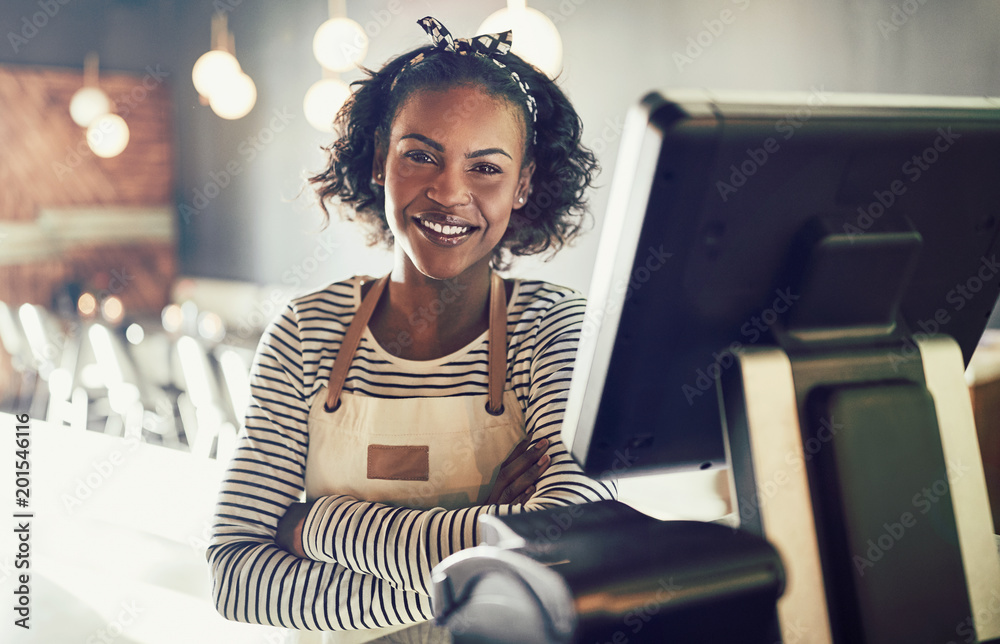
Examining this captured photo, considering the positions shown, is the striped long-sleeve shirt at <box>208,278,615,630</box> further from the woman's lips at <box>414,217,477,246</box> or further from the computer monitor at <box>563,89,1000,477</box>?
the computer monitor at <box>563,89,1000,477</box>

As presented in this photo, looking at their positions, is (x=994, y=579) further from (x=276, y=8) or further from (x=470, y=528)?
(x=276, y=8)

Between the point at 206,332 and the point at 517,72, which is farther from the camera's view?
the point at 206,332

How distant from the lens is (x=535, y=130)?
1348 mm


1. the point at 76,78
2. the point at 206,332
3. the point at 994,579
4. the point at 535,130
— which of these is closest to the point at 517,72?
the point at 535,130

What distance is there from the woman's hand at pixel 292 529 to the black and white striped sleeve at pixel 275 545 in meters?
0.01

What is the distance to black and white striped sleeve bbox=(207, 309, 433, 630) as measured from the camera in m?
1.03

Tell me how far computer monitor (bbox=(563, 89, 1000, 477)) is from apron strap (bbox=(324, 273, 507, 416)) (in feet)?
1.78

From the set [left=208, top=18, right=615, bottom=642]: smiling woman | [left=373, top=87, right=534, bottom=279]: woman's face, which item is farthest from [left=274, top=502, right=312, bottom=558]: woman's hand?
[left=373, top=87, right=534, bottom=279]: woman's face

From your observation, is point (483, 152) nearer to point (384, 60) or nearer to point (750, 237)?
point (750, 237)

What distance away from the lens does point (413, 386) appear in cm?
122

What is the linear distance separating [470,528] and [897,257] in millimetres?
604

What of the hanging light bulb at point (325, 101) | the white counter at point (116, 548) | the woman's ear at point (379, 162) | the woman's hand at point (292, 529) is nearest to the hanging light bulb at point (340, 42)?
the hanging light bulb at point (325, 101)

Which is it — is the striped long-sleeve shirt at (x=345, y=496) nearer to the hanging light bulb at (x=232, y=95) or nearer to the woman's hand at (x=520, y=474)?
the woman's hand at (x=520, y=474)

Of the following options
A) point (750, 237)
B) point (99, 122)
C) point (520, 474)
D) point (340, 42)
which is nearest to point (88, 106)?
point (99, 122)
